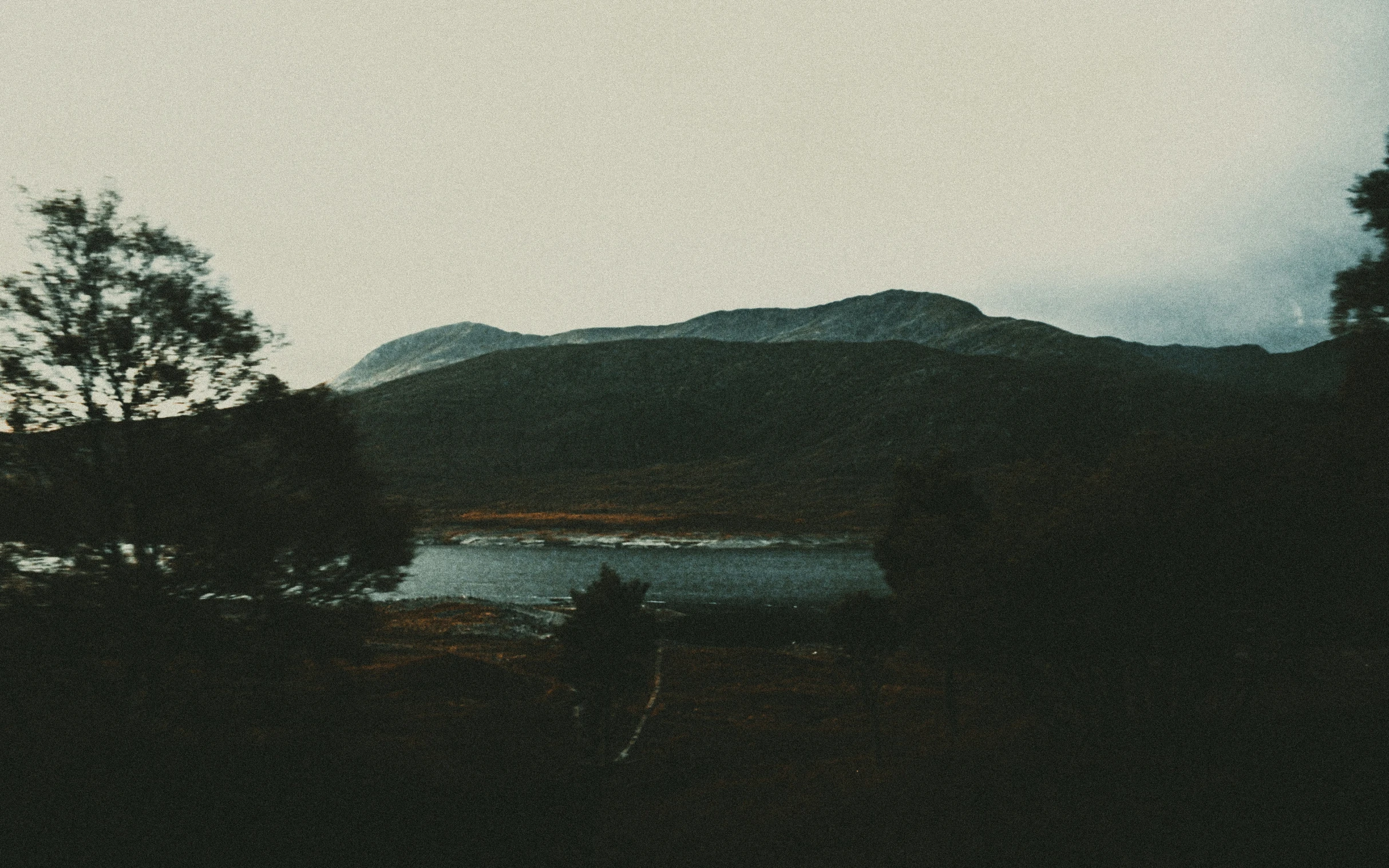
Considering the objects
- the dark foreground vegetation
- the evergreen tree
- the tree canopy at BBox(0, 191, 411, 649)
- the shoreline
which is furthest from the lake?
the tree canopy at BBox(0, 191, 411, 649)

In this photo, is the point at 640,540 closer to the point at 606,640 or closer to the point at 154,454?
the point at 606,640

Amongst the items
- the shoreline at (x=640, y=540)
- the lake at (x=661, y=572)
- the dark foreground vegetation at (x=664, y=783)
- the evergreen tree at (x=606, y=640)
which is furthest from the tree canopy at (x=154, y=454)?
the shoreline at (x=640, y=540)

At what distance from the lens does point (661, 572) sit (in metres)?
130

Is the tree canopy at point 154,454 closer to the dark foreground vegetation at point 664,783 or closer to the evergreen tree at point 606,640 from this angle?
the dark foreground vegetation at point 664,783

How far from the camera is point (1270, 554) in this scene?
21922mm

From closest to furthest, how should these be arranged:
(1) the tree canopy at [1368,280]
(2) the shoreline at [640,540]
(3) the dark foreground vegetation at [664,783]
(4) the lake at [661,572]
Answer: (3) the dark foreground vegetation at [664,783], (1) the tree canopy at [1368,280], (4) the lake at [661,572], (2) the shoreline at [640,540]

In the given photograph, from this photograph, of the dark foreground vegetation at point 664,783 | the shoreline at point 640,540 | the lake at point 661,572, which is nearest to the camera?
the dark foreground vegetation at point 664,783

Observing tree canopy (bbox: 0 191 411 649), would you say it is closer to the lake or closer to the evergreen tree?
the evergreen tree

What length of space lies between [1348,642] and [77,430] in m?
37.4

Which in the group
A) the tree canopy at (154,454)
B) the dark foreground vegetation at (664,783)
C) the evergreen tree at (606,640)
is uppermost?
the tree canopy at (154,454)

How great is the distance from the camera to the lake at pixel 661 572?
109m

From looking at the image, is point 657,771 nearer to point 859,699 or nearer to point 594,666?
point 594,666

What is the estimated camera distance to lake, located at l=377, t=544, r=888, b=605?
109 m

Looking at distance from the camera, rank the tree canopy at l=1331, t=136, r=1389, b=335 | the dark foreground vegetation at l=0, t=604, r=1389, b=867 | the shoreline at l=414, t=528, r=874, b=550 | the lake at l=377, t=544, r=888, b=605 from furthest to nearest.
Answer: the shoreline at l=414, t=528, r=874, b=550 → the lake at l=377, t=544, r=888, b=605 → the tree canopy at l=1331, t=136, r=1389, b=335 → the dark foreground vegetation at l=0, t=604, r=1389, b=867
